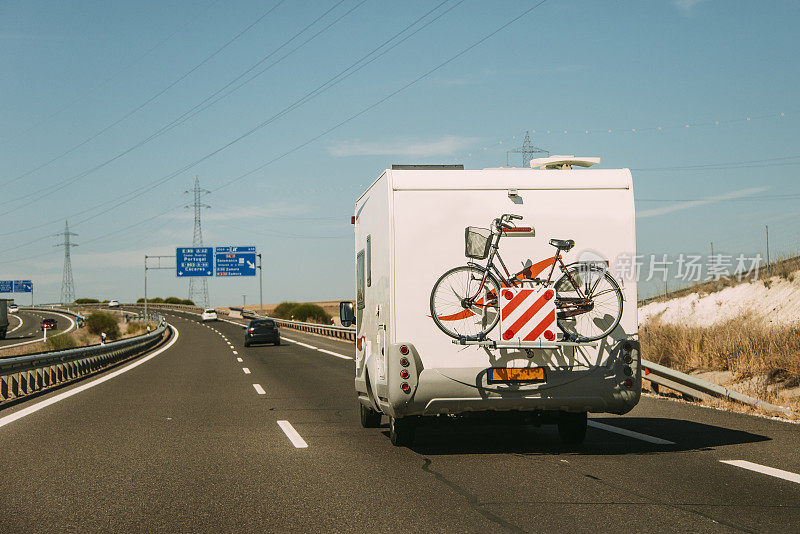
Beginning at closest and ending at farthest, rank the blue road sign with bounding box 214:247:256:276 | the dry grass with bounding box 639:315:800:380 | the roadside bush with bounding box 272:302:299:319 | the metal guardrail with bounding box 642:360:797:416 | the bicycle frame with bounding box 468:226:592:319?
1. the bicycle frame with bounding box 468:226:592:319
2. the metal guardrail with bounding box 642:360:797:416
3. the dry grass with bounding box 639:315:800:380
4. the blue road sign with bounding box 214:247:256:276
5. the roadside bush with bounding box 272:302:299:319

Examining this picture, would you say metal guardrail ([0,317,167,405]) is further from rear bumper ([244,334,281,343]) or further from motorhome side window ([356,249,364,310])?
rear bumper ([244,334,281,343])

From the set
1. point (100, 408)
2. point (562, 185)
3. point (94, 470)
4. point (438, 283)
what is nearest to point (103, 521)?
point (94, 470)

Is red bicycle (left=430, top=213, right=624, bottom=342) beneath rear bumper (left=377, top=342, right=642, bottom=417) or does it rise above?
above

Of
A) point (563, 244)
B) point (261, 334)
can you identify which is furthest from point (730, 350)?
point (261, 334)

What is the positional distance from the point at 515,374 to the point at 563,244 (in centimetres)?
137

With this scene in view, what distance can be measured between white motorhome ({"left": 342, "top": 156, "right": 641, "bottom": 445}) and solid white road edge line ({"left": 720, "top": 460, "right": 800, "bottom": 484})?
1.08 meters

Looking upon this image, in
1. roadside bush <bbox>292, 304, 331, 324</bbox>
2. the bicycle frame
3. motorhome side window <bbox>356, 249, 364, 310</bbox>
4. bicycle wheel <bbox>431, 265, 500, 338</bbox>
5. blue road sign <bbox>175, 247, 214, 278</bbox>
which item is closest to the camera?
bicycle wheel <bbox>431, 265, 500, 338</bbox>

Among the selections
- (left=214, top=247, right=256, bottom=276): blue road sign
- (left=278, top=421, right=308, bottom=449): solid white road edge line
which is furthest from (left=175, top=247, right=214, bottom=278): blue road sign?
(left=278, top=421, right=308, bottom=449): solid white road edge line

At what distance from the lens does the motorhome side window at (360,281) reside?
10133mm

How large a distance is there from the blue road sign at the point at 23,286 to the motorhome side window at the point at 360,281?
380ft

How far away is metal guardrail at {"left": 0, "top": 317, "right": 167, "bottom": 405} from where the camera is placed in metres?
15.7

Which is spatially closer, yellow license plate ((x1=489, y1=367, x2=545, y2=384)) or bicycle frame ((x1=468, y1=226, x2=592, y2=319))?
yellow license plate ((x1=489, y1=367, x2=545, y2=384))

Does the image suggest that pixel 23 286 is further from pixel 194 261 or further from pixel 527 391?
pixel 527 391

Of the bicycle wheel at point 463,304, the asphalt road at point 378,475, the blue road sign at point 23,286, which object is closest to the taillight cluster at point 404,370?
the bicycle wheel at point 463,304
